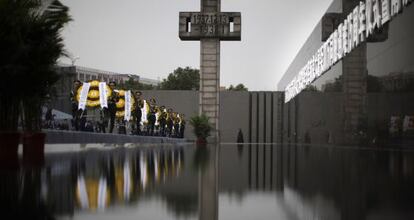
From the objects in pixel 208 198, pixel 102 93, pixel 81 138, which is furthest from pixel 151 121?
pixel 208 198

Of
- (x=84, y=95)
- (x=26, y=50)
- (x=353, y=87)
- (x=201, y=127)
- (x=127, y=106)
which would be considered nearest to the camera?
(x=26, y=50)

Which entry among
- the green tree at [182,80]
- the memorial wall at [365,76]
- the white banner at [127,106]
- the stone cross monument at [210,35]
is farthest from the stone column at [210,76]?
the green tree at [182,80]

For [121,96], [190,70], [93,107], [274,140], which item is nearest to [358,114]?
[93,107]

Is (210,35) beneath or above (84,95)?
above

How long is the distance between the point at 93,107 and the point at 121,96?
5.92 meters

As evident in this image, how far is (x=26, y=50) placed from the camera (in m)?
9.65

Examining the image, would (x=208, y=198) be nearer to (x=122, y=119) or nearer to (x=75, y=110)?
(x=75, y=110)

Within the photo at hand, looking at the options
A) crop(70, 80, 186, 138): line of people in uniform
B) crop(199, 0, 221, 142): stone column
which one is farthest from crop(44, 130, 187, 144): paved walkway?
crop(199, 0, 221, 142): stone column

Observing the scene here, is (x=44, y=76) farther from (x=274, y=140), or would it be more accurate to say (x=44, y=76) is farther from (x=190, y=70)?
(x=190, y=70)

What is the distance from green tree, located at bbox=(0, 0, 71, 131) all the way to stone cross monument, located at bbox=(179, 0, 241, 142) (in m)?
50.7

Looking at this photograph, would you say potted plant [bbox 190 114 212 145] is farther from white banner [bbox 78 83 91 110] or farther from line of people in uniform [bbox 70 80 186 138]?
white banner [bbox 78 83 91 110]

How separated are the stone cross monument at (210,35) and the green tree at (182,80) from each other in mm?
63532

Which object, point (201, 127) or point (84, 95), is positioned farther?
point (201, 127)

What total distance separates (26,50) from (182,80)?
118473 mm
